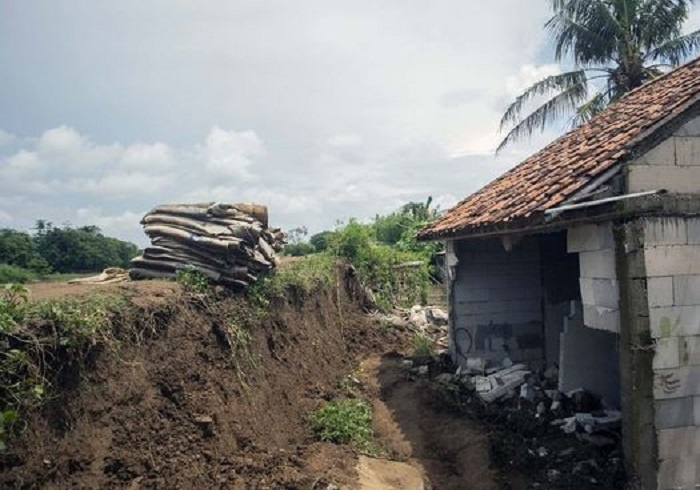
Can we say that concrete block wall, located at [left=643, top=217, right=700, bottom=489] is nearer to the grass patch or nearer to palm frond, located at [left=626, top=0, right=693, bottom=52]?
the grass patch

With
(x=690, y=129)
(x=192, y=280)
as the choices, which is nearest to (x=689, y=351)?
(x=690, y=129)

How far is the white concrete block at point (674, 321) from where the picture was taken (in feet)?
19.3

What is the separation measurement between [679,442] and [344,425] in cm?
396

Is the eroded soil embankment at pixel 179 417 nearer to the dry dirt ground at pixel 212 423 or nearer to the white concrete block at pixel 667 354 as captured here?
the dry dirt ground at pixel 212 423

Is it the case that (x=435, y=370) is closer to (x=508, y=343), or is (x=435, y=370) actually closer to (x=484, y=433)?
(x=508, y=343)

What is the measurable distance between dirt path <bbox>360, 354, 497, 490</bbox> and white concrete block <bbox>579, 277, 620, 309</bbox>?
236cm

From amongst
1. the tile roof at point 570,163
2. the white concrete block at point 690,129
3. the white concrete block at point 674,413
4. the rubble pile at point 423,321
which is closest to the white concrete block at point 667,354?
the white concrete block at point 674,413

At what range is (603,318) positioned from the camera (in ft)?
21.1

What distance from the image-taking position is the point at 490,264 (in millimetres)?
10695

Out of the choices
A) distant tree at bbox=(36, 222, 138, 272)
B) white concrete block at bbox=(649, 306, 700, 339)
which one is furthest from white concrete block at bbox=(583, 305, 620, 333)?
distant tree at bbox=(36, 222, 138, 272)

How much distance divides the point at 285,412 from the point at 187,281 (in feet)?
7.33

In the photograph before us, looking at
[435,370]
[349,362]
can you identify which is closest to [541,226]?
[435,370]

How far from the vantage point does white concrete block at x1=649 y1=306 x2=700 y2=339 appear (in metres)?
5.88

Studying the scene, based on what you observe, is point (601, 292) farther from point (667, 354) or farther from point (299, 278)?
point (299, 278)
